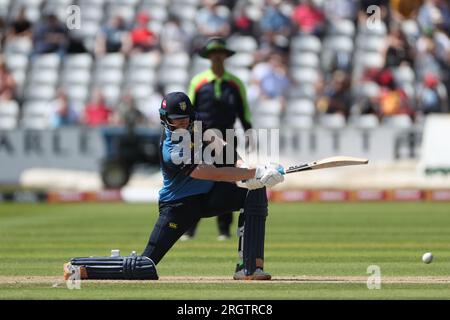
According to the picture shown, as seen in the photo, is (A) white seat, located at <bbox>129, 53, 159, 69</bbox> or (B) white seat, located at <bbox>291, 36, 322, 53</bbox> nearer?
(B) white seat, located at <bbox>291, 36, 322, 53</bbox>

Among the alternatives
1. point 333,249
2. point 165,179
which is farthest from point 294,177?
point 165,179

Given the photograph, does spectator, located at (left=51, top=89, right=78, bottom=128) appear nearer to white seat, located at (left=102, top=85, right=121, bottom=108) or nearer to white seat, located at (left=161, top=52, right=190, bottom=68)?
white seat, located at (left=102, top=85, right=121, bottom=108)

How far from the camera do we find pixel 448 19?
1011 inches

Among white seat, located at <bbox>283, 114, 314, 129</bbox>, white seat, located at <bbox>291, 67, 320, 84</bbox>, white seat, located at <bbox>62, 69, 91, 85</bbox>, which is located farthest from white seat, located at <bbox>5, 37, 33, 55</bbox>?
white seat, located at <bbox>283, 114, 314, 129</bbox>

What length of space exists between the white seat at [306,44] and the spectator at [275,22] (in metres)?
0.28

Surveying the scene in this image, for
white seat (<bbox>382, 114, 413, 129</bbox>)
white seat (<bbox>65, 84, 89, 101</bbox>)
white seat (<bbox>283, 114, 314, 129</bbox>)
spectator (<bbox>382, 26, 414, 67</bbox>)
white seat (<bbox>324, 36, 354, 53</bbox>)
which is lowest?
white seat (<bbox>382, 114, 413, 129</bbox>)

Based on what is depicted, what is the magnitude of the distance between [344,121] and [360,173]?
1.42 metres

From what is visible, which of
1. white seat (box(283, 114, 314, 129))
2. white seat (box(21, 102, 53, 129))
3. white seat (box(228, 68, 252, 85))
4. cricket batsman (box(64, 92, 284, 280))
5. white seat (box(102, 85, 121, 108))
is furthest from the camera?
white seat (box(21, 102, 53, 129))

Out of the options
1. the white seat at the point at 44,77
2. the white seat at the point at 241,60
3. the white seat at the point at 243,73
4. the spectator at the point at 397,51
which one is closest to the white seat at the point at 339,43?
the spectator at the point at 397,51

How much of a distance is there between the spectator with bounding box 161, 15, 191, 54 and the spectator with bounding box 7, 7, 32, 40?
2.93m

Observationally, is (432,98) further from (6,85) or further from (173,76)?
(6,85)

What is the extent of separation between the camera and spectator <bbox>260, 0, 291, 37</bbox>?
2583cm

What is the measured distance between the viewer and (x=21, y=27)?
88.9 ft
